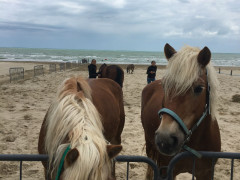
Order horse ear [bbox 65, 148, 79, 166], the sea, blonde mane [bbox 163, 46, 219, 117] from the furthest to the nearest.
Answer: the sea → blonde mane [bbox 163, 46, 219, 117] → horse ear [bbox 65, 148, 79, 166]

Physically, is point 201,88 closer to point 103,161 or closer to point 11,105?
point 103,161

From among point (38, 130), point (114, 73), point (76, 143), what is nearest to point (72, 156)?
point (76, 143)

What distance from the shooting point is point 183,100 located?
82.1 inches

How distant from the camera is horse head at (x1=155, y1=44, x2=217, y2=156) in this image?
6.44ft

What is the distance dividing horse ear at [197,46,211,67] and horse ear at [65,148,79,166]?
1523 mm

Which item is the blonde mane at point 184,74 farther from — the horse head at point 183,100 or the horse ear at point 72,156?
the horse ear at point 72,156


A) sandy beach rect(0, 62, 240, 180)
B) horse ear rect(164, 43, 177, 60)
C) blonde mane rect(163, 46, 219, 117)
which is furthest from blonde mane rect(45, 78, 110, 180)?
sandy beach rect(0, 62, 240, 180)

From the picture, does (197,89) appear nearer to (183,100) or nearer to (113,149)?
(183,100)

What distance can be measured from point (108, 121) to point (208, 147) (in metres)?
1.51

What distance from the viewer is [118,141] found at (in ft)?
15.5

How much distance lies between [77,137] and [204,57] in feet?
4.79

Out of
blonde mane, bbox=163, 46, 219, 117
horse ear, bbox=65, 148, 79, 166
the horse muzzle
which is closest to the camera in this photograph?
horse ear, bbox=65, 148, 79, 166

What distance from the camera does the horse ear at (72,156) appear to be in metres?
1.38

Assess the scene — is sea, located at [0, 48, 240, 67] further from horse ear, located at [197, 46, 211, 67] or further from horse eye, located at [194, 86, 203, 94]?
horse eye, located at [194, 86, 203, 94]
